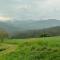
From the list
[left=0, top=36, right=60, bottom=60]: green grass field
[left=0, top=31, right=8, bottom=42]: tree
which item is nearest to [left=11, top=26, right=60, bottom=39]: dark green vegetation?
[left=0, top=36, right=60, bottom=60]: green grass field

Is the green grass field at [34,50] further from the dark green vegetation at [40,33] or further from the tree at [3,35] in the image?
the tree at [3,35]

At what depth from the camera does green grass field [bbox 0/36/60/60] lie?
1028 centimetres

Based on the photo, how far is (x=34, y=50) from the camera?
1055cm

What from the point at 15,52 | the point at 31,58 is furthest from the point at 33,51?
the point at 15,52

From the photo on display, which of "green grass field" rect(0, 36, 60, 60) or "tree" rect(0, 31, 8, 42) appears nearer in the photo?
"green grass field" rect(0, 36, 60, 60)

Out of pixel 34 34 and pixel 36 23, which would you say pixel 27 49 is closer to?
pixel 34 34

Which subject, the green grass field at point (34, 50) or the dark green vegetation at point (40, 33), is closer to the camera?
the green grass field at point (34, 50)

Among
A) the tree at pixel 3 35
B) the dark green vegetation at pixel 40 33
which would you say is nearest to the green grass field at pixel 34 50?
the dark green vegetation at pixel 40 33

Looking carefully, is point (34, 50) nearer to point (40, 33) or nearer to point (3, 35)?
point (40, 33)

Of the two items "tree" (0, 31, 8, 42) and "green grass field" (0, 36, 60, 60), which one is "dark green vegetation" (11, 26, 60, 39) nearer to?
"green grass field" (0, 36, 60, 60)

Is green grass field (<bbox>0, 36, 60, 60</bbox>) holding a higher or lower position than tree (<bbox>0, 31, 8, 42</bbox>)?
lower

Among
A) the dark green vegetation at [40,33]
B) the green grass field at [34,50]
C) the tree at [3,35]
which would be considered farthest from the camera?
the tree at [3,35]

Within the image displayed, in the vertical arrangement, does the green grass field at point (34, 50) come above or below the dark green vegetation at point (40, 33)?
below

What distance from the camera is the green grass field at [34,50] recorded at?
10.3m
